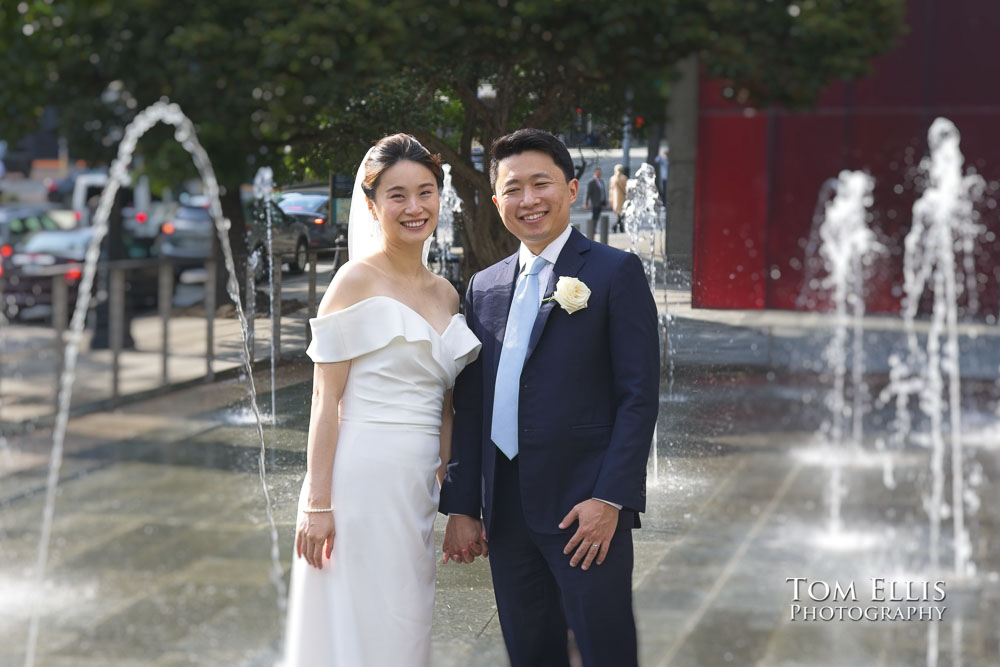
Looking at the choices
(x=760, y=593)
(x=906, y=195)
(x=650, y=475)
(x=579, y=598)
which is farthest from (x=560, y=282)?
(x=906, y=195)

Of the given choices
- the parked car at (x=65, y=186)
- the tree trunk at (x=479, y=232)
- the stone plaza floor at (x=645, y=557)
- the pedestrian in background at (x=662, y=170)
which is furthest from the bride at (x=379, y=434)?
the parked car at (x=65, y=186)

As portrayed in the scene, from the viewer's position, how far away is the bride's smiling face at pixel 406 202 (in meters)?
2.50

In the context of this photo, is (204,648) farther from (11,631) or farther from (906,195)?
(906,195)

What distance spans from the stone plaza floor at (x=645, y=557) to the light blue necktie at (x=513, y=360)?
139 centimetres

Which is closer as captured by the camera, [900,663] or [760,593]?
[900,663]

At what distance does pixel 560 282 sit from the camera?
233 centimetres

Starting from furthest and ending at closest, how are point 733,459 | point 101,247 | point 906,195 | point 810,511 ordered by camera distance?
point 906,195 < point 101,247 < point 733,459 < point 810,511

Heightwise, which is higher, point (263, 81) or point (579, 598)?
point (263, 81)

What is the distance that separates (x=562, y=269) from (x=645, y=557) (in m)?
2.01

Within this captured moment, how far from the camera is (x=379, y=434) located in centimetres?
250

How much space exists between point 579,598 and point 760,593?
2.31m

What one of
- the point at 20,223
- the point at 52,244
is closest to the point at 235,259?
the point at 52,244

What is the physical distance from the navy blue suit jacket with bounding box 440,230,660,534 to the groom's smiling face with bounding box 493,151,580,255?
0.28 ft

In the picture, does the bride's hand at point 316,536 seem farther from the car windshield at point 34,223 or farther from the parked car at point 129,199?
the car windshield at point 34,223
